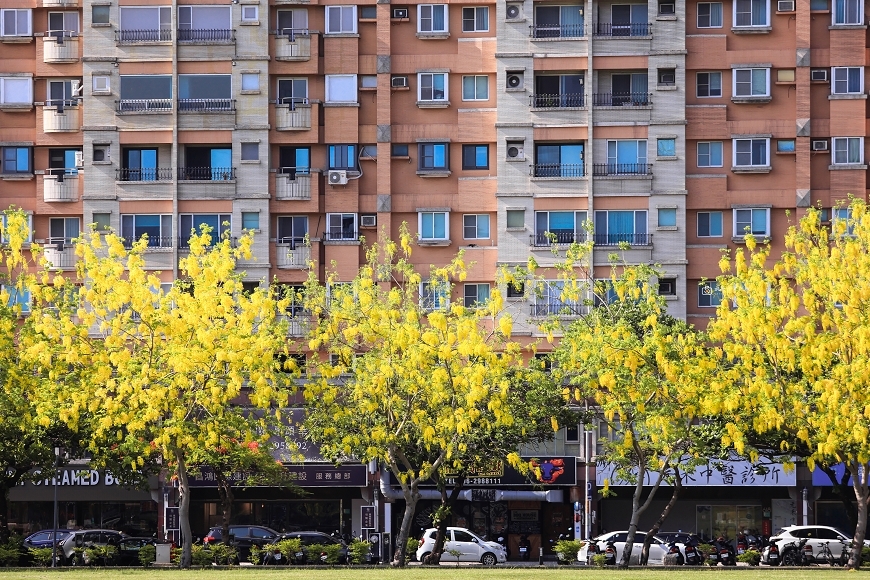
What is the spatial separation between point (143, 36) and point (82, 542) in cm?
2122

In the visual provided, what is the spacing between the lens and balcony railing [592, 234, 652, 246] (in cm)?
6347

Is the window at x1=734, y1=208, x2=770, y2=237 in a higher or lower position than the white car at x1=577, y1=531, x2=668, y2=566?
higher

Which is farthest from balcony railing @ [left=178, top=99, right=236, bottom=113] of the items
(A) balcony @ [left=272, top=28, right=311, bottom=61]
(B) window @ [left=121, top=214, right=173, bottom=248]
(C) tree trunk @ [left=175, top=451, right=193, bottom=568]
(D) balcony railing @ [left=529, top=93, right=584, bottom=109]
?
(C) tree trunk @ [left=175, top=451, right=193, bottom=568]

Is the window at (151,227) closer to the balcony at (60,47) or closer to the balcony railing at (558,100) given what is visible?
the balcony at (60,47)

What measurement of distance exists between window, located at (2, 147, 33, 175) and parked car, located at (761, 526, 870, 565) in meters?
33.4

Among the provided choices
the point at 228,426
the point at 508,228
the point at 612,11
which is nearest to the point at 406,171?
the point at 508,228

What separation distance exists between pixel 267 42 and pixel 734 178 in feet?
65.6

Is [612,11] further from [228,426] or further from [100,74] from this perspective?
[228,426]

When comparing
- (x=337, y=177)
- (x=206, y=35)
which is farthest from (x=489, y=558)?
(x=206, y=35)

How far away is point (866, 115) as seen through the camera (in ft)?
210

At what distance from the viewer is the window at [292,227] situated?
64.2 m

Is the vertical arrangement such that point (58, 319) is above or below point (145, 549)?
above

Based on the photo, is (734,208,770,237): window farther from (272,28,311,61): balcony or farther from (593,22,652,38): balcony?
(272,28,311,61): balcony

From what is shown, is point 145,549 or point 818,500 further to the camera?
point 818,500
